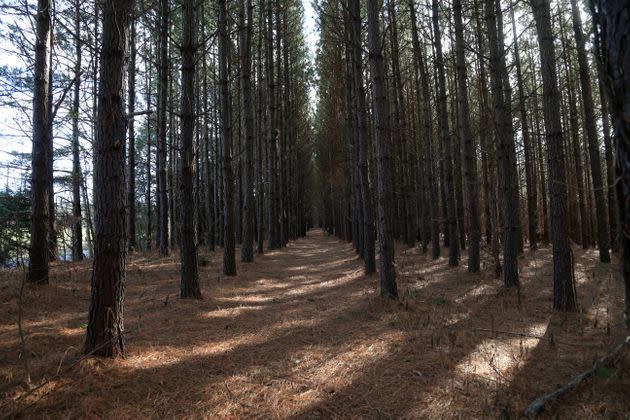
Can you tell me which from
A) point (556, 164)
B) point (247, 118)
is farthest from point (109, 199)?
point (247, 118)

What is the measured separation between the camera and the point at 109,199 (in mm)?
3316

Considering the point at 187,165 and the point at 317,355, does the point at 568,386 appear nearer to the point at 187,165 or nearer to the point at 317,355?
the point at 317,355

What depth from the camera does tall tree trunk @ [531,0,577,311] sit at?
16.3ft

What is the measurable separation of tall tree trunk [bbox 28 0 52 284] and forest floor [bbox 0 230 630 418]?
0.52 m

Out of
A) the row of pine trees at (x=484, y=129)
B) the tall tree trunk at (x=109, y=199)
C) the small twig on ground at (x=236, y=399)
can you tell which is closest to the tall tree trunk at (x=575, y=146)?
the row of pine trees at (x=484, y=129)

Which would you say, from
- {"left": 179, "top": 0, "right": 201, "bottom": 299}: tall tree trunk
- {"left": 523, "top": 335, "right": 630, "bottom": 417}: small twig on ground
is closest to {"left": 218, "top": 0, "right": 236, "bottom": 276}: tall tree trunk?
{"left": 179, "top": 0, "right": 201, "bottom": 299}: tall tree trunk

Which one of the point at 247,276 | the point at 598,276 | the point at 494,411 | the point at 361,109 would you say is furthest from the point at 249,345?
the point at 598,276

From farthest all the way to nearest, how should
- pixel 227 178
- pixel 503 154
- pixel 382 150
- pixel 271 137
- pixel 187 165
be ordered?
pixel 271 137 < pixel 227 178 < pixel 503 154 < pixel 187 165 < pixel 382 150

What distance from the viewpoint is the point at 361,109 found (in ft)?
28.8

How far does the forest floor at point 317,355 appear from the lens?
2562mm

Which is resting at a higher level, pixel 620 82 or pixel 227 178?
pixel 227 178

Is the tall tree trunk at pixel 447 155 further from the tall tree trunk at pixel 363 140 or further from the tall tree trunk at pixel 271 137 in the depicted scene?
the tall tree trunk at pixel 271 137

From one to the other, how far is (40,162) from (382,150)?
6154 mm

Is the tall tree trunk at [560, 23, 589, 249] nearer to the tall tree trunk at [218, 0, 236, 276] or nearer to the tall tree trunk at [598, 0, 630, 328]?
the tall tree trunk at [218, 0, 236, 276]
